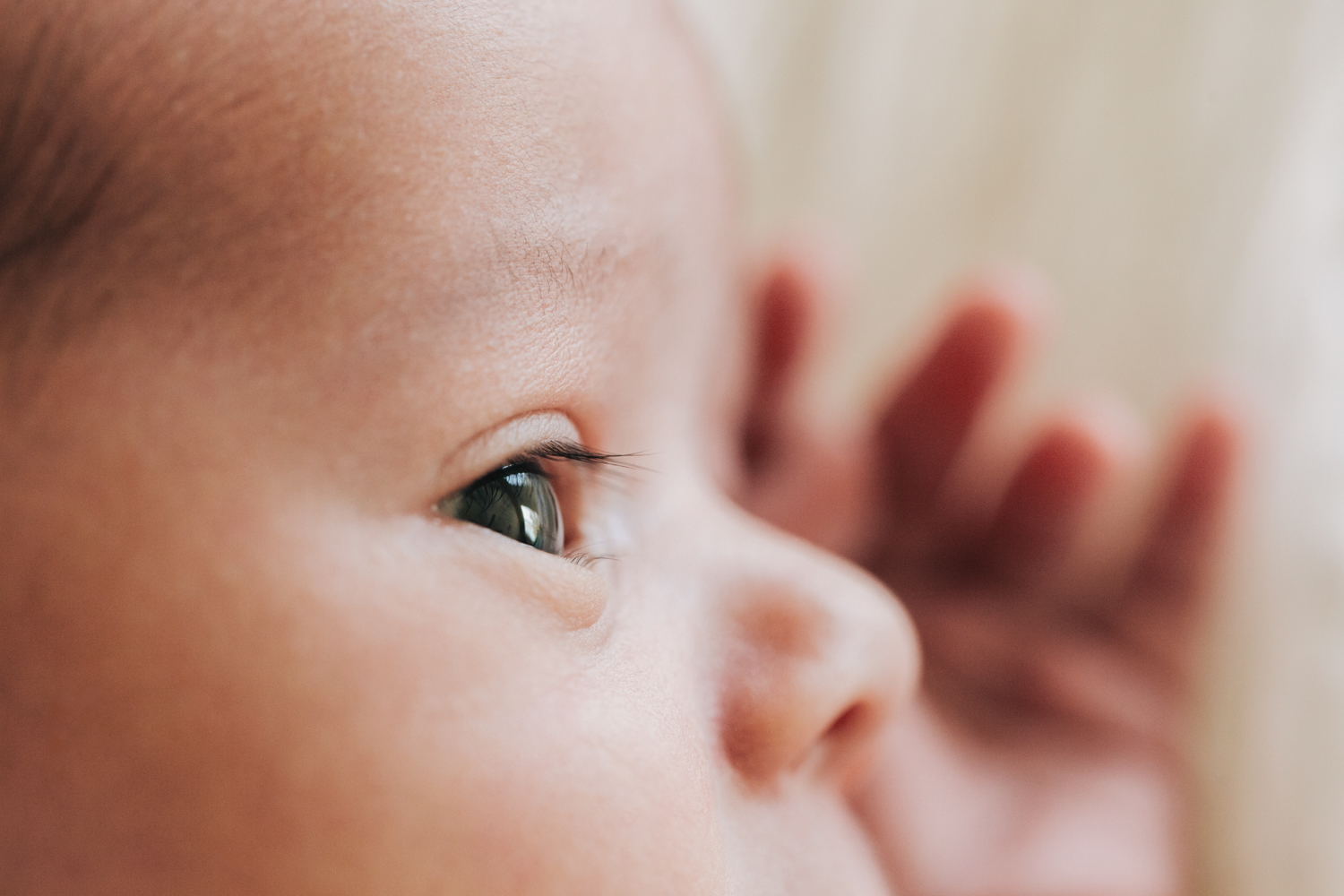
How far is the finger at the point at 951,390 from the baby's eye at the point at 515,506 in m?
0.52

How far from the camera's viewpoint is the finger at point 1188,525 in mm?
951

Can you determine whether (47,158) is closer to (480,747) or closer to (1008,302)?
(480,747)

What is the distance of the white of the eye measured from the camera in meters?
0.56

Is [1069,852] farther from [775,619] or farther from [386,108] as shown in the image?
[386,108]

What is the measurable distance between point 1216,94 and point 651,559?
672 millimetres

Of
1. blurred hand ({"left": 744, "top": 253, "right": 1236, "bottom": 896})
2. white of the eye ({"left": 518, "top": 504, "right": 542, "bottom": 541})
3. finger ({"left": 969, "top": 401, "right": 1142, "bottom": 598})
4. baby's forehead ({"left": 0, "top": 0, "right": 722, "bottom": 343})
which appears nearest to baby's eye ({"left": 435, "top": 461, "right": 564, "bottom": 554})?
white of the eye ({"left": 518, "top": 504, "right": 542, "bottom": 541})

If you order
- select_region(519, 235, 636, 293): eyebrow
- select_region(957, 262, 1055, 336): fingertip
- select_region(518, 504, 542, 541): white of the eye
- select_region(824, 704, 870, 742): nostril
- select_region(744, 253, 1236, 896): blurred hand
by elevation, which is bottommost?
select_region(744, 253, 1236, 896): blurred hand

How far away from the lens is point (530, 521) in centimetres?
57

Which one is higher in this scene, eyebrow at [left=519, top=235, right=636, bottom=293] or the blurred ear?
eyebrow at [left=519, top=235, right=636, bottom=293]

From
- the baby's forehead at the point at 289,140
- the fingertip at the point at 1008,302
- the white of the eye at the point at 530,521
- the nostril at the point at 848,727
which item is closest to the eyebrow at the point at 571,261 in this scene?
the baby's forehead at the point at 289,140

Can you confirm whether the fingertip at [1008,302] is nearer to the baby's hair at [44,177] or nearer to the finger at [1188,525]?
the finger at [1188,525]

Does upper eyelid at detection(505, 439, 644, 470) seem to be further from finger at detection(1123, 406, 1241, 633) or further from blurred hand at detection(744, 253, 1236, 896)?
finger at detection(1123, 406, 1241, 633)

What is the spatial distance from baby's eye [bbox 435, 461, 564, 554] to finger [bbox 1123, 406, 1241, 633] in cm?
61

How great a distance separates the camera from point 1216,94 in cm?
96
